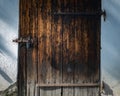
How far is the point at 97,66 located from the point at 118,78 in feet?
1.59

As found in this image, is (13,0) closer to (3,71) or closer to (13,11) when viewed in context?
(13,11)

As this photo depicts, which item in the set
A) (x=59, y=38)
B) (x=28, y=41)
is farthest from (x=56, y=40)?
(x=28, y=41)

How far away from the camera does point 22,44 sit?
7246 millimetres

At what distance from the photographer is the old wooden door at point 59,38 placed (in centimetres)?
719

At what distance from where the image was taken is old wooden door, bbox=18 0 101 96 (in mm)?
7191

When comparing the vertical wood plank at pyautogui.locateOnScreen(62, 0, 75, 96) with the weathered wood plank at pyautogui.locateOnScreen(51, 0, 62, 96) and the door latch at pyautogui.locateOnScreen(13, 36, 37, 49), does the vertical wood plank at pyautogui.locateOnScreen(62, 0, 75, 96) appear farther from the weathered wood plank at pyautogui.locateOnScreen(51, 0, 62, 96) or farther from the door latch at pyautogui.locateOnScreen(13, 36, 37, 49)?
the door latch at pyautogui.locateOnScreen(13, 36, 37, 49)

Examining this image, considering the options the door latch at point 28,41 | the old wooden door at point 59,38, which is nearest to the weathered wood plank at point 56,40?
the old wooden door at point 59,38

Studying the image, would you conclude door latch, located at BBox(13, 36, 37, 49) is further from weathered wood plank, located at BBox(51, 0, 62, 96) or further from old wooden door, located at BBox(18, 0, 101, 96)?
weathered wood plank, located at BBox(51, 0, 62, 96)

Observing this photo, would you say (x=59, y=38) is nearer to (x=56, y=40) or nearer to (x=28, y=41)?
(x=56, y=40)

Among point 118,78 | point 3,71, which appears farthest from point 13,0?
point 118,78

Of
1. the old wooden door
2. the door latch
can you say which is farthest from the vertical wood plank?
the door latch

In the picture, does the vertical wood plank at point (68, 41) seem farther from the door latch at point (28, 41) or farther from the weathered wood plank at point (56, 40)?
the door latch at point (28, 41)

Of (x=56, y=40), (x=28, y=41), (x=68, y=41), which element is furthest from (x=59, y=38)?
(x=28, y=41)

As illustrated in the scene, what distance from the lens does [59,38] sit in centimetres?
720
